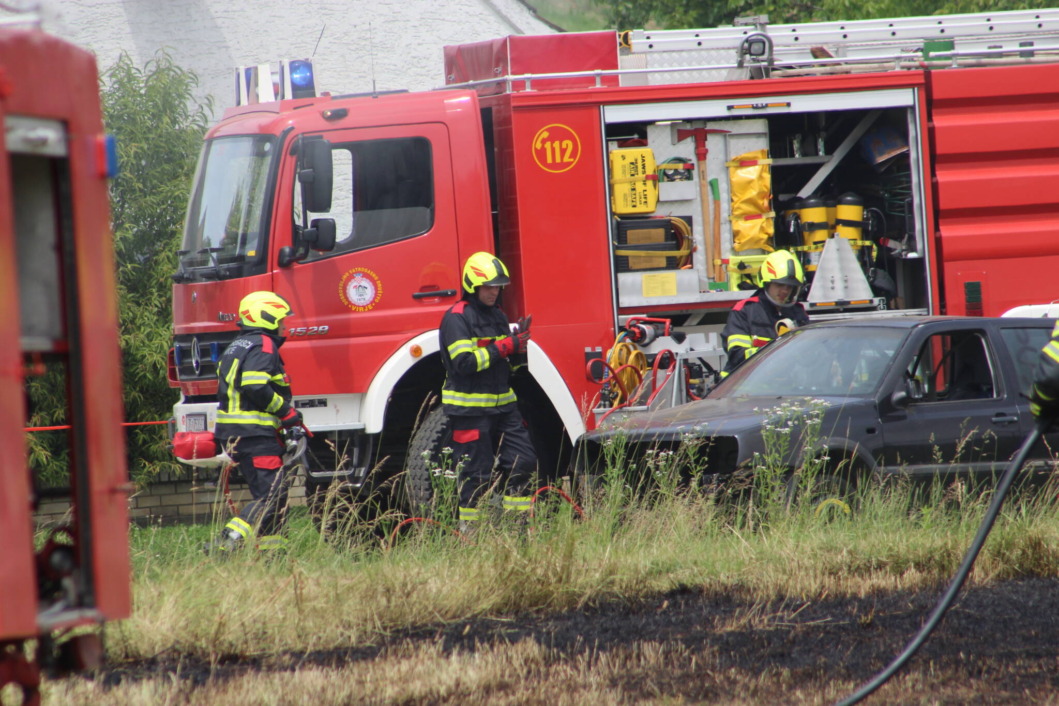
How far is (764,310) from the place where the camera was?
7480 millimetres

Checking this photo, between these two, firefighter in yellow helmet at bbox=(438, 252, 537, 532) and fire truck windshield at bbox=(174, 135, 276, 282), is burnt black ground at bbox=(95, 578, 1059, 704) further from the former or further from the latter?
fire truck windshield at bbox=(174, 135, 276, 282)

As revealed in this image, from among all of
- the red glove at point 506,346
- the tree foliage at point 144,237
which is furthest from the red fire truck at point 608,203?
the tree foliage at point 144,237

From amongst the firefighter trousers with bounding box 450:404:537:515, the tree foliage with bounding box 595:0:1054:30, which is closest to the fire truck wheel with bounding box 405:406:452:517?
the firefighter trousers with bounding box 450:404:537:515

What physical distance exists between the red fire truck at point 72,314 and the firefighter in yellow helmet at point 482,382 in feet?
13.7

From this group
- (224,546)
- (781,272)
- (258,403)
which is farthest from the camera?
(781,272)

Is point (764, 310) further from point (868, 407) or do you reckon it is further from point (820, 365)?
point (868, 407)

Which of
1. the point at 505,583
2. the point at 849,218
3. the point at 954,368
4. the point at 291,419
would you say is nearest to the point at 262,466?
the point at 291,419

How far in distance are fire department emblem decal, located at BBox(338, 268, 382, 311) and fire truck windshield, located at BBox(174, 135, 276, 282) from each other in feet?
1.70

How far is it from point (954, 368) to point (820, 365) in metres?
0.88

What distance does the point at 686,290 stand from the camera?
25.0ft

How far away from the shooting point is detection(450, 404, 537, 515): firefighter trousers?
691 centimetres

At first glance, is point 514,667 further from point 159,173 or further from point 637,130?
point 159,173

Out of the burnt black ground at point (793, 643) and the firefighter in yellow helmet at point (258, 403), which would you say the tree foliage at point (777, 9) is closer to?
the firefighter in yellow helmet at point (258, 403)

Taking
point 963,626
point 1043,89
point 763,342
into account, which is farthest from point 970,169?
point 963,626
